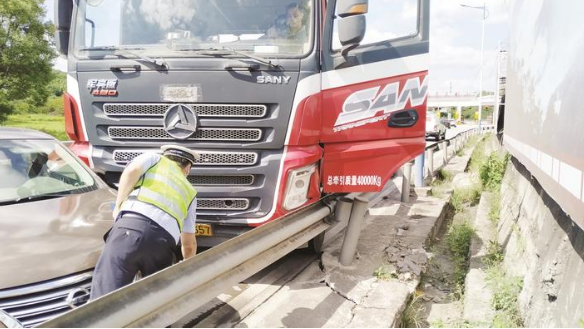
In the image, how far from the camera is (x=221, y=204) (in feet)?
15.5

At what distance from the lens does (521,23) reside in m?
6.91

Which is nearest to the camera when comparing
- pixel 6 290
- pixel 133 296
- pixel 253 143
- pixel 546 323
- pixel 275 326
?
pixel 133 296

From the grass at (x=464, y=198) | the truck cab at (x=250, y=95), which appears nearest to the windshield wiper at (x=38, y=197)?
the truck cab at (x=250, y=95)

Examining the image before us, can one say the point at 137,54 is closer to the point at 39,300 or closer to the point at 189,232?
the point at 189,232

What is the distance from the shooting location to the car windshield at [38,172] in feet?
13.4

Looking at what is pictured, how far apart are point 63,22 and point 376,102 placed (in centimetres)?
359

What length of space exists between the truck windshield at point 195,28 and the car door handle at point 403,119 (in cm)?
119

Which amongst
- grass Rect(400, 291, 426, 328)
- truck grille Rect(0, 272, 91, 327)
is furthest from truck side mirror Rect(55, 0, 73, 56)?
grass Rect(400, 291, 426, 328)

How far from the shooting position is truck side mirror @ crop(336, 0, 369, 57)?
4395mm

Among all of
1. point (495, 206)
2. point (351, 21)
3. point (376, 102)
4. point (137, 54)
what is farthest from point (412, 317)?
point (495, 206)

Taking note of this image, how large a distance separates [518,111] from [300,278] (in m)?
3.86

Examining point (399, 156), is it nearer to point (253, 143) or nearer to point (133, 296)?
point (253, 143)

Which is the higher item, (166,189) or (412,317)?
(166,189)

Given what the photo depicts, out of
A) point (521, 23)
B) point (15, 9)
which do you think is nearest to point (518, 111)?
point (521, 23)
